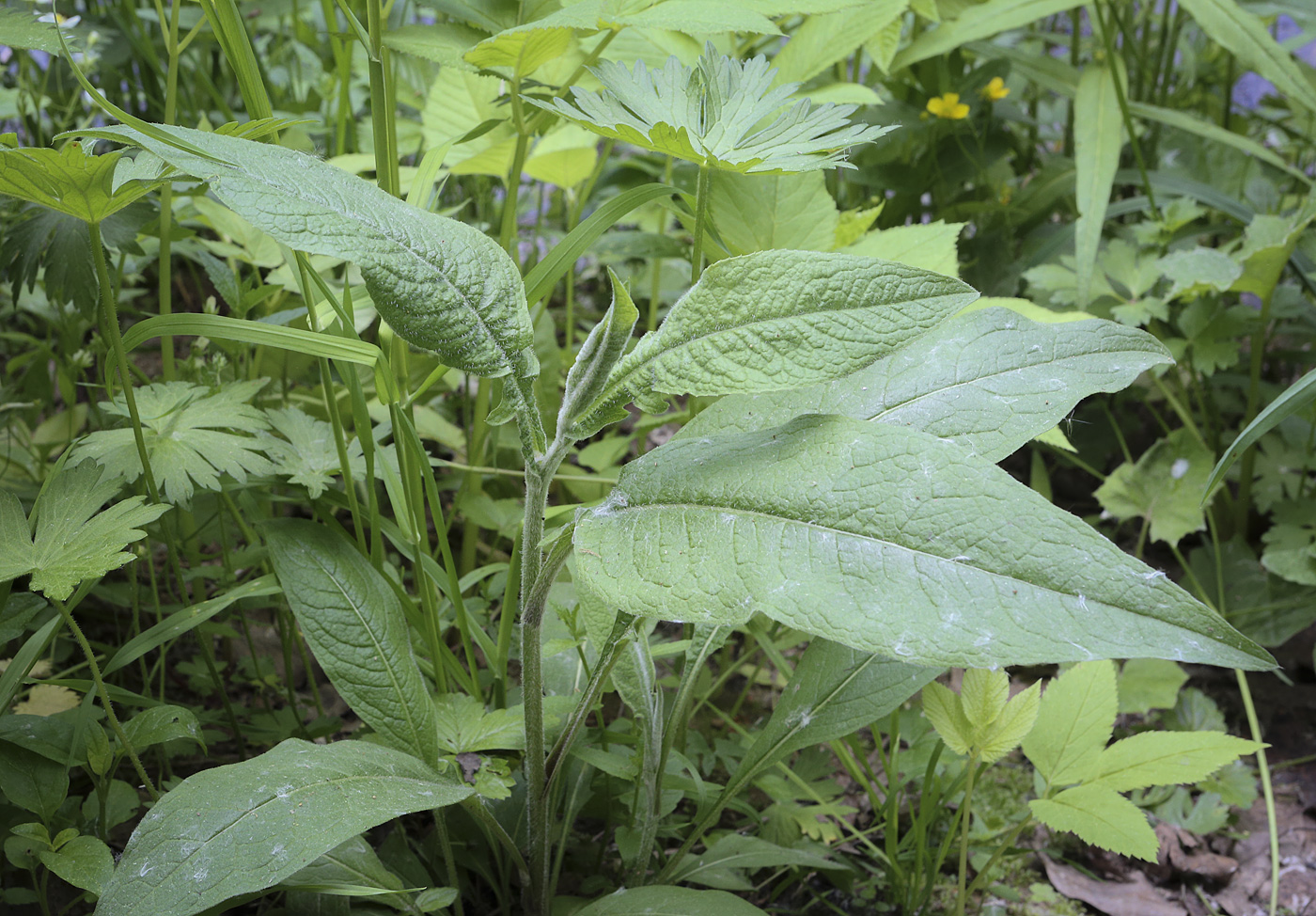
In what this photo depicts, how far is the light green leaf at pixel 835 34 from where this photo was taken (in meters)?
1.51

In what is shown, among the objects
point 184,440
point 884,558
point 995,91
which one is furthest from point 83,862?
point 995,91

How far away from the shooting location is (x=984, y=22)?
1.83 m

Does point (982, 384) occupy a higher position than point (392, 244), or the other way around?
point (392, 244)

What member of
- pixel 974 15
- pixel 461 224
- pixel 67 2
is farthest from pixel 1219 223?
pixel 67 2

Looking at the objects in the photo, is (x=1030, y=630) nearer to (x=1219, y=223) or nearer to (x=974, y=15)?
(x=974, y=15)

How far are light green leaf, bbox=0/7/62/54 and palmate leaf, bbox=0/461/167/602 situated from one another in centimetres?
44

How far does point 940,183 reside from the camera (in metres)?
2.08

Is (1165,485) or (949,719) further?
(1165,485)

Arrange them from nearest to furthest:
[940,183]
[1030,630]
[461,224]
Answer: [1030,630], [461,224], [940,183]

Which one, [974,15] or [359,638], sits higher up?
[974,15]

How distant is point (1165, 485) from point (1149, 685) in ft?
1.37

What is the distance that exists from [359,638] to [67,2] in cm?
201

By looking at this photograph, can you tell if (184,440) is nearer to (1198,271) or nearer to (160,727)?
(160,727)

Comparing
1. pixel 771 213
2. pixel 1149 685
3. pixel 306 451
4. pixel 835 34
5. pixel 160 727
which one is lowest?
pixel 1149 685
